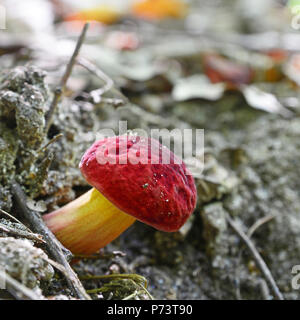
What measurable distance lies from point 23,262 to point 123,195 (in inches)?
14.5

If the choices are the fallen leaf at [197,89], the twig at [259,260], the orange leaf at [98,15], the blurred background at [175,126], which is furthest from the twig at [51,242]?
the orange leaf at [98,15]

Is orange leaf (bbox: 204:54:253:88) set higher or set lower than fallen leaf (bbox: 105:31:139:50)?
lower

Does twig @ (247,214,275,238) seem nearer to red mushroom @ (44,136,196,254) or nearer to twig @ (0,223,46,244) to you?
red mushroom @ (44,136,196,254)

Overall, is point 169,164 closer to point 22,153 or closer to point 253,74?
point 22,153

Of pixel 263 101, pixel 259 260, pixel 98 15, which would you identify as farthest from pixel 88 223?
pixel 98 15

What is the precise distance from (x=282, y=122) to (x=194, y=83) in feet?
2.32

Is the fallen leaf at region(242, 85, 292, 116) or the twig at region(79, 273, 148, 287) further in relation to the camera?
the fallen leaf at region(242, 85, 292, 116)

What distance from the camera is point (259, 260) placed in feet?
5.47

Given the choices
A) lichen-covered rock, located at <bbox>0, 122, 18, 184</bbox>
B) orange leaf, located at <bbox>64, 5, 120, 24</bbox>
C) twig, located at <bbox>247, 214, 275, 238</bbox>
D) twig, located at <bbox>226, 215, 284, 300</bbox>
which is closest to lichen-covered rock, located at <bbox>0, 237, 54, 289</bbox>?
lichen-covered rock, located at <bbox>0, 122, 18, 184</bbox>

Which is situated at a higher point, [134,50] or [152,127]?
[134,50]

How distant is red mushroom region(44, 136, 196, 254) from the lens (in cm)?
121
